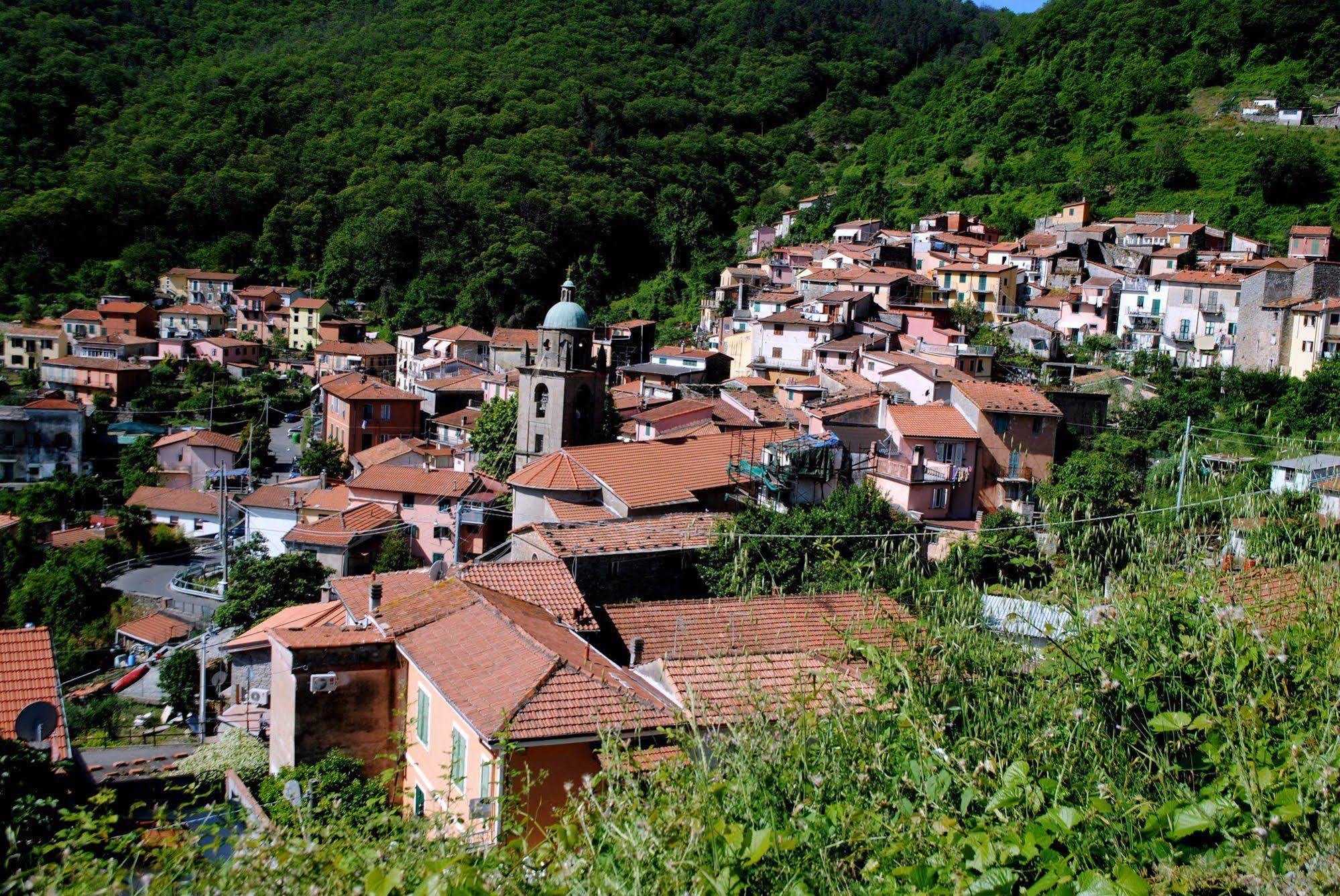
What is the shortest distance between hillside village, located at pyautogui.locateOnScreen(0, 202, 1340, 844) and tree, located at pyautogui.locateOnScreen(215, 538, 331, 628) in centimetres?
64

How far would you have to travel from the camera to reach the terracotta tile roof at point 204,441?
1607 inches

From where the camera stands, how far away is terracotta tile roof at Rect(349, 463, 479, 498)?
2975 cm

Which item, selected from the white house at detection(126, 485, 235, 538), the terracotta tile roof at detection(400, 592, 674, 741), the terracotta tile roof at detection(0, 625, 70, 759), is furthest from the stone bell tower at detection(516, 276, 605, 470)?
the terracotta tile roof at detection(0, 625, 70, 759)

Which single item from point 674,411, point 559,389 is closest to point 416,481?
point 559,389

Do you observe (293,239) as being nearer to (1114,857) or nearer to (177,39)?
(177,39)

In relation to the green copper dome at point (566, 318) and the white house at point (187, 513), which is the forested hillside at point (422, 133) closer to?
the white house at point (187, 513)

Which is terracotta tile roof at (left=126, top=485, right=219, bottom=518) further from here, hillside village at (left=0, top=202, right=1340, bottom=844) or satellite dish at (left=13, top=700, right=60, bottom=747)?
satellite dish at (left=13, top=700, right=60, bottom=747)

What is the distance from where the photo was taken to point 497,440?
32.5 meters

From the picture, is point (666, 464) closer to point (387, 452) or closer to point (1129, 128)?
point (387, 452)

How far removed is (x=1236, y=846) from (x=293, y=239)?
78719 mm

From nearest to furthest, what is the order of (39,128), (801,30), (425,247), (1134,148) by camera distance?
(1134,148) < (425,247) < (39,128) < (801,30)

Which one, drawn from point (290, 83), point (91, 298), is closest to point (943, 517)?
point (91, 298)

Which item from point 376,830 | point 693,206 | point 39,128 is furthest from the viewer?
point 39,128

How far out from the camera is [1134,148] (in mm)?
62625
